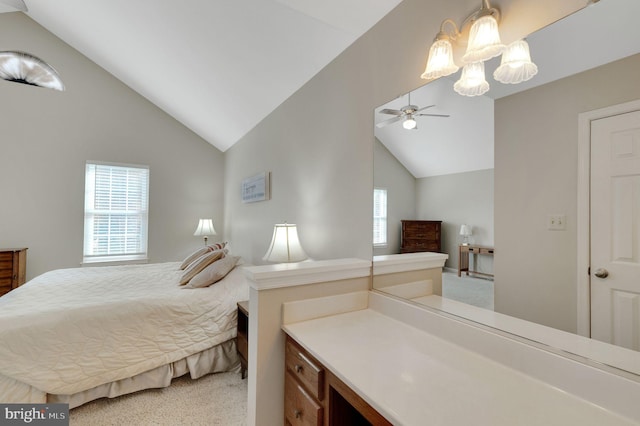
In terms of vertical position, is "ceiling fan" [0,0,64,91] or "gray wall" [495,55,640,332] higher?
"ceiling fan" [0,0,64,91]

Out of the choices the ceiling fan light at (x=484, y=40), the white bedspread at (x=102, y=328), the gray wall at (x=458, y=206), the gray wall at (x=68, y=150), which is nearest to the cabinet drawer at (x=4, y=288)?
the gray wall at (x=68, y=150)

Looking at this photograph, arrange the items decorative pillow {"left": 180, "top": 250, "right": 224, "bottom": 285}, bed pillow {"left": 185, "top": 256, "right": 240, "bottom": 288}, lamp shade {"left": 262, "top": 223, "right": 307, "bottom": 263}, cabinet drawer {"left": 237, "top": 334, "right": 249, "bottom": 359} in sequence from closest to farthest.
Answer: cabinet drawer {"left": 237, "top": 334, "right": 249, "bottom": 359}, lamp shade {"left": 262, "top": 223, "right": 307, "bottom": 263}, bed pillow {"left": 185, "top": 256, "right": 240, "bottom": 288}, decorative pillow {"left": 180, "top": 250, "right": 224, "bottom": 285}

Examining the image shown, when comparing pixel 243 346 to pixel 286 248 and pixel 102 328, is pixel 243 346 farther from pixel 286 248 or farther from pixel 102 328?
pixel 102 328

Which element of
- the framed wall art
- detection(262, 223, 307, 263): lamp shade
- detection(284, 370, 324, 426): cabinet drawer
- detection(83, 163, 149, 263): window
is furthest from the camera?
detection(83, 163, 149, 263): window

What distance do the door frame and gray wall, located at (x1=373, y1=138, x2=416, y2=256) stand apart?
67 centimetres

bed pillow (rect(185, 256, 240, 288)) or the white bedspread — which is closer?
the white bedspread

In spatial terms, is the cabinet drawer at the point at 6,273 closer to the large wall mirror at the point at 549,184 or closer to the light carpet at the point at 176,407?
the light carpet at the point at 176,407

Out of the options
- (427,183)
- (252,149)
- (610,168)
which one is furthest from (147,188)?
(610,168)

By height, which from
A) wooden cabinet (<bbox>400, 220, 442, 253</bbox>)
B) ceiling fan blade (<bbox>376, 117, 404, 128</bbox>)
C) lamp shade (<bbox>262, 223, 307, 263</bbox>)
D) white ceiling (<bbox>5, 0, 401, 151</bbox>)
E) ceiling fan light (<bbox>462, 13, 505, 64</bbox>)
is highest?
white ceiling (<bbox>5, 0, 401, 151</bbox>)

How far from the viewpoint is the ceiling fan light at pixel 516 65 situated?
3.17 feet

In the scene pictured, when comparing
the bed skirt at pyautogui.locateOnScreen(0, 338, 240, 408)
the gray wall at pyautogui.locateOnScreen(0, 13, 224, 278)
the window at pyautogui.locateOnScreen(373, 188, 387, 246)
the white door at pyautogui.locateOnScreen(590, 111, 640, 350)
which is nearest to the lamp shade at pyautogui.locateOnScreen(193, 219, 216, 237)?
the gray wall at pyautogui.locateOnScreen(0, 13, 224, 278)

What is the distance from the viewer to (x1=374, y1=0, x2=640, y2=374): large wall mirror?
76 cm

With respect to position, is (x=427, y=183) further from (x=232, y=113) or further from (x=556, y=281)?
(x=232, y=113)

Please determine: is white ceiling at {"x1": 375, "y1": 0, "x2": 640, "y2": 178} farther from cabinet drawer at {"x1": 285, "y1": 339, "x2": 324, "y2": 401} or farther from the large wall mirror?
cabinet drawer at {"x1": 285, "y1": 339, "x2": 324, "y2": 401}
